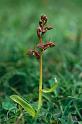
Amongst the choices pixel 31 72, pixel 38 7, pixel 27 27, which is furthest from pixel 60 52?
pixel 38 7

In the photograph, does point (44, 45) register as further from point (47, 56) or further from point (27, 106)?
point (47, 56)

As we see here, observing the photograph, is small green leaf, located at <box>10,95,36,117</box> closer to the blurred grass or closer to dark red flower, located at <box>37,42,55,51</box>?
the blurred grass

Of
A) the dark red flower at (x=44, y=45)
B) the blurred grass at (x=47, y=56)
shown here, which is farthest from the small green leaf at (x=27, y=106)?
the dark red flower at (x=44, y=45)

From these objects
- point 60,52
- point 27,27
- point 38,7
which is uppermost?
point 38,7

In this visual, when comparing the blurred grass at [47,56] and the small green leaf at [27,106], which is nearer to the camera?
the small green leaf at [27,106]

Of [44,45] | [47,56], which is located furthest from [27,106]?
[47,56]

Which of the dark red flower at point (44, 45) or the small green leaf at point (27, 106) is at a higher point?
the dark red flower at point (44, 45)

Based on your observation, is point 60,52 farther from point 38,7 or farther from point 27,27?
point 38,7

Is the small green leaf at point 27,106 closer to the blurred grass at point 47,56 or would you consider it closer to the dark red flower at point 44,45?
the blurred grass at point 47,56
